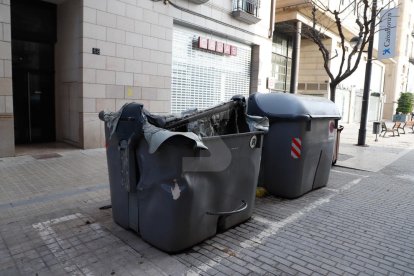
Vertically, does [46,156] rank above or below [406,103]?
below

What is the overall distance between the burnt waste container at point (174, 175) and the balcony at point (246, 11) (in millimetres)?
9650

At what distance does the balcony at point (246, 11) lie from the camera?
1264 cm

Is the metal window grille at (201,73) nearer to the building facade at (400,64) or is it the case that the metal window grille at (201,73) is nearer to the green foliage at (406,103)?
the green foliage at (406,103)

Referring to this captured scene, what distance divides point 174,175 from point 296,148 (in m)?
2.72

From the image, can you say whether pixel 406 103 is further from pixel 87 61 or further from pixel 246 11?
pixel 87 61

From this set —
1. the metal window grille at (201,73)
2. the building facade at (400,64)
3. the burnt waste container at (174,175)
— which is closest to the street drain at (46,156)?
the metal window grille at (201,73)

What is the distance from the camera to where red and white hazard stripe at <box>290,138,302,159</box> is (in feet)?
17.0

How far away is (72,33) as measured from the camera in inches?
346

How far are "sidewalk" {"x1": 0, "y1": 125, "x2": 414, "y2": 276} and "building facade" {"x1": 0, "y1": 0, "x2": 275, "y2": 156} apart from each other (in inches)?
119

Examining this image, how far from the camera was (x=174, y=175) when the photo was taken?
315cm

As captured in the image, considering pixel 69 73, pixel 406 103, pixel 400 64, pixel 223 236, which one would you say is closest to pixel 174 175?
pixel 223 236

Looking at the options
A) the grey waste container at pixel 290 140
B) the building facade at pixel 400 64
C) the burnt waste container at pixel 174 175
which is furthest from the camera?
the building facade at pixel 400 64

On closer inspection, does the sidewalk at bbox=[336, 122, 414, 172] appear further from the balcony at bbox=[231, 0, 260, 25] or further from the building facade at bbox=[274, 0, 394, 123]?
the balcony at bbox=[231, 0, 260, 25]

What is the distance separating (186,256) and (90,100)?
6.49m
